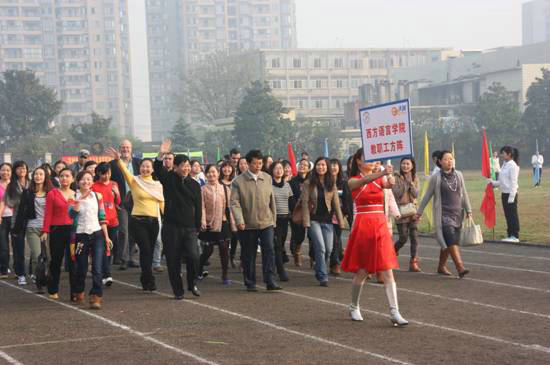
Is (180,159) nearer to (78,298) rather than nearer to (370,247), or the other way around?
(78,298)

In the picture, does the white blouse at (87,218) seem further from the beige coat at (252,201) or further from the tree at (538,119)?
the tree at (538,119)

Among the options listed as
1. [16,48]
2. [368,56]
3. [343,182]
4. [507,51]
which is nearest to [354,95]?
[368,56]

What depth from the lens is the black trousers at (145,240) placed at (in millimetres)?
12859

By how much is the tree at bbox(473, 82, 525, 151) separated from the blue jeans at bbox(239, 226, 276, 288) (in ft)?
198

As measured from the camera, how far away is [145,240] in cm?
1288

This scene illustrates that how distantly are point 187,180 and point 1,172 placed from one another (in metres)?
4.14

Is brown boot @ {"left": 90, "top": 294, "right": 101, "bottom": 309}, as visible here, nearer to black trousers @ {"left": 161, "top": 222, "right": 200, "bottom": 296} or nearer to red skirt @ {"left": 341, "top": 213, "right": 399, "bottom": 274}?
black trousers @ {"left": 161, "top": 222, "right": 200, "bottom": 296}

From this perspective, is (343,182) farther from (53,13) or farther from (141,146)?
(53,13)

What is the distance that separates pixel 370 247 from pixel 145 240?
13.1 ft

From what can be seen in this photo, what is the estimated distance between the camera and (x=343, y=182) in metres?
14.5

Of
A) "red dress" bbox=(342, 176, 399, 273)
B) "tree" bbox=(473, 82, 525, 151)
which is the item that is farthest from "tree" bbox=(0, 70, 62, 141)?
"red dress" bbox=(342, 176, 399, 273)

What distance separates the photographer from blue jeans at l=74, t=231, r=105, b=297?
37.9 feet

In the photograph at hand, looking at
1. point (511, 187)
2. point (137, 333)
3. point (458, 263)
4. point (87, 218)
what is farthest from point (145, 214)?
point (511, 187)

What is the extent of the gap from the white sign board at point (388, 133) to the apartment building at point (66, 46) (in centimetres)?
16175
